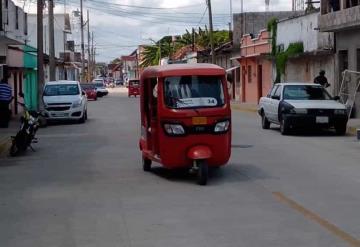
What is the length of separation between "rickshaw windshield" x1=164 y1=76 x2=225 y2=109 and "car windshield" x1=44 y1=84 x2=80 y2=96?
1966 centimetres

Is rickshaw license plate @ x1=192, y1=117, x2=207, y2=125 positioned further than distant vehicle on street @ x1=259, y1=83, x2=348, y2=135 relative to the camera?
No

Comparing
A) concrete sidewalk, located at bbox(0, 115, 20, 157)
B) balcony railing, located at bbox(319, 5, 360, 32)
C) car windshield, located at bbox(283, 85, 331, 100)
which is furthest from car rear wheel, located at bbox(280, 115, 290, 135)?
concrete sidewalk, located at bbox(0, 115, 20, 157)

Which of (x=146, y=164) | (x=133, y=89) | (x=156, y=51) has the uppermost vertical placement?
(x=156, y=51)

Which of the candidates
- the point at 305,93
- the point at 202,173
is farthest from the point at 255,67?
the point at 202,173

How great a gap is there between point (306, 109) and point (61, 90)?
13201 mm

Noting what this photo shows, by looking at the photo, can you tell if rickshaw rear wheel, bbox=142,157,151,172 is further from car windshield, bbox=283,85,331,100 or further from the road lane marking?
car windshield, bbox=283,85,331,100

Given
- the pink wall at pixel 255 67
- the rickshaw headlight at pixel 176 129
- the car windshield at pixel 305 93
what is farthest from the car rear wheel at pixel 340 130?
the pink wall at pixel 255 67

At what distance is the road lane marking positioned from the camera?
8.29 metres

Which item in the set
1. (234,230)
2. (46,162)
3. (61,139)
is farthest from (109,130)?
(234,230)

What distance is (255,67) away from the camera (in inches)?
2014

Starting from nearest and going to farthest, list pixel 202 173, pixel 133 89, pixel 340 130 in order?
pixel 202 173 < pixel 340 130 < pixel 133 89

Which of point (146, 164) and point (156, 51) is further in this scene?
point (156, 51)

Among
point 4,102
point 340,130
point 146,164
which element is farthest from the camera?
point 4,102

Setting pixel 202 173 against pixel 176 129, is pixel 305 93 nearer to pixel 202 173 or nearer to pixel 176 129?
pixel 176 129
